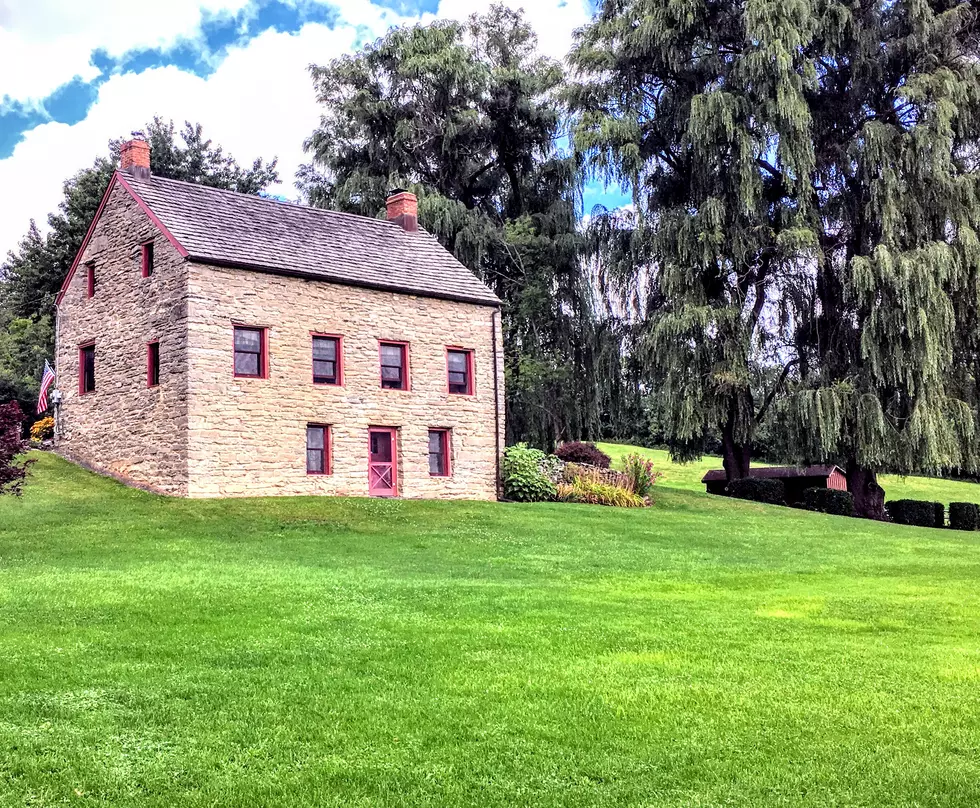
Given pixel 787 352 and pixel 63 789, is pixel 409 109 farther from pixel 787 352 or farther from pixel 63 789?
pixel 63 789

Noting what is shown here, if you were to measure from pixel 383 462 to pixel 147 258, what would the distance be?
26.8 ft

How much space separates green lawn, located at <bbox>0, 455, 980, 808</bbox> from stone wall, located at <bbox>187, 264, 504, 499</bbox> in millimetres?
7481

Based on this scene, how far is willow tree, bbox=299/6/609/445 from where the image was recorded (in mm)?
36094

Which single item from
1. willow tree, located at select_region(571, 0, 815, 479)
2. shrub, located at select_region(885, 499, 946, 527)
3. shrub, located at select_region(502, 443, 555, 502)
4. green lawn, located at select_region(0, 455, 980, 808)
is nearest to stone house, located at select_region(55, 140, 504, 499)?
shrub, located at select_region(502, 443, 555, 502)

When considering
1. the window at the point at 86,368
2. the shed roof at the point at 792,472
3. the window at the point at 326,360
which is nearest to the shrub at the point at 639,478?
the shed roof at the point at 792,472

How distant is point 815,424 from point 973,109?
10.9 meters

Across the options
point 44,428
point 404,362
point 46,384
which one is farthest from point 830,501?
point 44,428

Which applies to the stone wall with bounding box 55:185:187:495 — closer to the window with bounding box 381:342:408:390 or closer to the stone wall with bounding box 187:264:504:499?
the stone wall with bounding box 187:264:504:499

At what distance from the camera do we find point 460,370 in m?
28.3

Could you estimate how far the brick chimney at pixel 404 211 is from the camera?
104 feet

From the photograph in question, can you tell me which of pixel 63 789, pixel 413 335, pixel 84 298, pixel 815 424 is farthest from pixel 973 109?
pixel 63 789

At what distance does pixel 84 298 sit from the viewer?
92.4 ft

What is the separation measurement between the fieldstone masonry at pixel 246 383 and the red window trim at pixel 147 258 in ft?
0.80

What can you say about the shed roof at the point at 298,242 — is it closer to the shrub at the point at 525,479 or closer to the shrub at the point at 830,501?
the shrub at the point at 525,479
